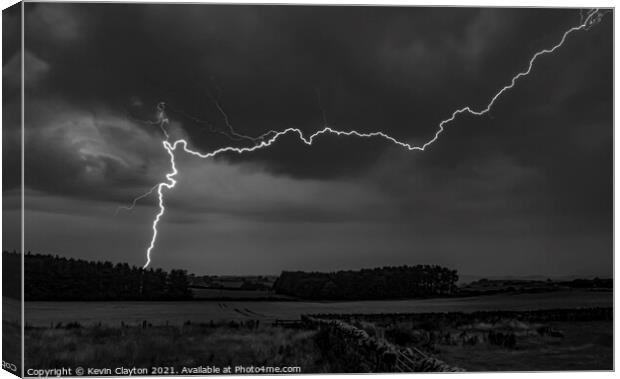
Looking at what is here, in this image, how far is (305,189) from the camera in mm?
11469

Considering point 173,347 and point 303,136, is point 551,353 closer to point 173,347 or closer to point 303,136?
point 303,136

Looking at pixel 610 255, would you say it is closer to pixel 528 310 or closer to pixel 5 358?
pixel 528 310

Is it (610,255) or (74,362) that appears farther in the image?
(610,255)

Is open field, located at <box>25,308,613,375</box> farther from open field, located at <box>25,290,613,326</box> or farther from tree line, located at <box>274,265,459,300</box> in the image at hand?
tree line, located at <box>274,265,459,300</box>

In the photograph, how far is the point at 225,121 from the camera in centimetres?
1138

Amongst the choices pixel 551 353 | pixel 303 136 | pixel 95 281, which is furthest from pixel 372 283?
pixel 95 281

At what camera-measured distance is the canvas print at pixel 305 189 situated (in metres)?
11.0

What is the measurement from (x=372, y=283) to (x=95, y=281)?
9.48 feet

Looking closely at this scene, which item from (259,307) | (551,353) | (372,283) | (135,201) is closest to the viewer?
(135,201)

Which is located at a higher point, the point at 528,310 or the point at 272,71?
the point at 272,71

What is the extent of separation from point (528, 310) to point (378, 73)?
3.07 m

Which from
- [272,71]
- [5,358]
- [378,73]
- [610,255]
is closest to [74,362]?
[5,358]

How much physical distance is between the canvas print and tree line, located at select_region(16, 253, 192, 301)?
0.9 inches

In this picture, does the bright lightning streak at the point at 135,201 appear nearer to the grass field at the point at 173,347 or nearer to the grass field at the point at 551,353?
the grass field at the point at 173,347
